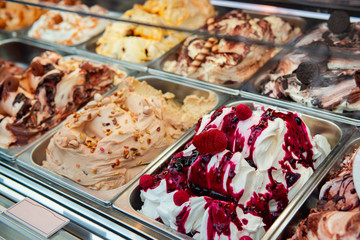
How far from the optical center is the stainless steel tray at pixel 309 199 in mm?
1401

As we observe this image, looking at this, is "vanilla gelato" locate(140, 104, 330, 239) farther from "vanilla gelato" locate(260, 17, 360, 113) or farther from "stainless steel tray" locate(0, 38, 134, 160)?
"stainless steel tray" locate(0, 38, 134, 160)

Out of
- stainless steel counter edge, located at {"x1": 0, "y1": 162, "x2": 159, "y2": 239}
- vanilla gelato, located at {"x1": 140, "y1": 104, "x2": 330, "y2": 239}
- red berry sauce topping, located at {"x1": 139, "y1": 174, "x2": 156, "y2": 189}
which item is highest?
vanilla gelato, located at {"x1": 140, "y1": 104, "x2": 330, "y2": 239}

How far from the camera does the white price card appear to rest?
4.96 ft

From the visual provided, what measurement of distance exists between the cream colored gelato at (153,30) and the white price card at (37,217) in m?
1.43

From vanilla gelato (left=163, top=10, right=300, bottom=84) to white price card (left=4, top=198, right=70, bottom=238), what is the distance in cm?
128

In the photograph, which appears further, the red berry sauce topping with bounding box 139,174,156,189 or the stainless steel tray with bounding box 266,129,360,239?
the red berry sauce topping with bounding box 139,174,156,189

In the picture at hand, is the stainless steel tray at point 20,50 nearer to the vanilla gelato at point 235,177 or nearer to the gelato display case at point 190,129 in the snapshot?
the gelato display case at point 190,129

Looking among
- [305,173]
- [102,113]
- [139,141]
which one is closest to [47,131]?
[102,113]

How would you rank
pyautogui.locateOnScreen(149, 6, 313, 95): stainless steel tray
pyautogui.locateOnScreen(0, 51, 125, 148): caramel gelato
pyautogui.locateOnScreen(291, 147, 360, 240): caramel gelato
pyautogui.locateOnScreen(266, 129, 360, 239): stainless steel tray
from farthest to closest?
1. pyautogui.locateOnScreen(149, 6, 313, 95): stainless steel tray
2. pyautogui.locateOnScreen(0, 51, 125, 148): caramel gelato
3. pyautogui.locateOnScreen(266, 129, 360, 239): stainless steel tray
4. pyautogui.locateOnScreen(291, 147, 360, 240): caramel gelato

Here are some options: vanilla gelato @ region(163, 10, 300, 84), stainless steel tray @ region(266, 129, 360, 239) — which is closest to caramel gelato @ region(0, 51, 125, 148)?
vanilla gelato @ region(163, 10, 300, 84)

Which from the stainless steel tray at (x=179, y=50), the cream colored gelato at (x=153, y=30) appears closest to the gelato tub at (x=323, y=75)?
the stainless steel tray at (x=179, y=50)

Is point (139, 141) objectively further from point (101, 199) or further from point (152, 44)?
point (152, 44)

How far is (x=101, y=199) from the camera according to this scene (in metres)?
1.64

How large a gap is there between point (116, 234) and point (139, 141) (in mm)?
523
